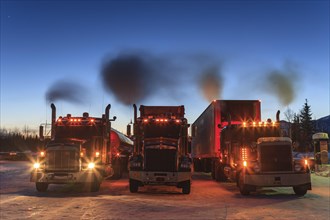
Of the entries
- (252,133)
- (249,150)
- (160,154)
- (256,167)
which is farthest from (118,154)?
(256,167)

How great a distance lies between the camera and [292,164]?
15383 mm

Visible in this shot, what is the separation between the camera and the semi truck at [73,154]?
1623 centimetres

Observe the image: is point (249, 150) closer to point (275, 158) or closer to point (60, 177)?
point (275, 158)

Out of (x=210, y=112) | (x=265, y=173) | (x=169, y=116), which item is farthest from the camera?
(x=210, y=112)

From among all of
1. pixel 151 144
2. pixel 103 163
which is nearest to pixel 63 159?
pixel 103 163

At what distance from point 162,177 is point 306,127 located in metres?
62.1

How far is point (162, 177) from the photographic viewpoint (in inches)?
618

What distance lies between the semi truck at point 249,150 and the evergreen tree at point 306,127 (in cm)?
4584

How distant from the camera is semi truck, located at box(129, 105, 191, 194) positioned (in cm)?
1574

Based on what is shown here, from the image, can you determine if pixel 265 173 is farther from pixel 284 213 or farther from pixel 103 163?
pixel 103 163

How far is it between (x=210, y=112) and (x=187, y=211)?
12902 mm

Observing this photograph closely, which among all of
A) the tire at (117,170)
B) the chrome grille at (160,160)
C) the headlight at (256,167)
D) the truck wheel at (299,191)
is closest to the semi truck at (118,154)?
the tire at (117,170)

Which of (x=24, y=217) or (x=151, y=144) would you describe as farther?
(x=151, y=144)

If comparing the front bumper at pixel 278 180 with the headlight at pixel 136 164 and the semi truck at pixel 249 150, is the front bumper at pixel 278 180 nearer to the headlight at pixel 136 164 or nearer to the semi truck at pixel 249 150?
the semi truck at pixel 249 150
